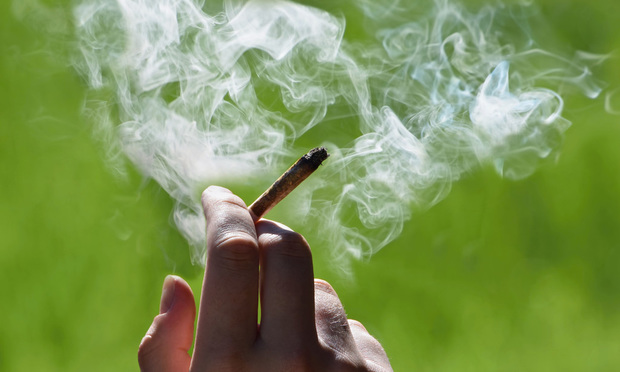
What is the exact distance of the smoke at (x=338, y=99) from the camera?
1.46m

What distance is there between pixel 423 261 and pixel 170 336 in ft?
2.48

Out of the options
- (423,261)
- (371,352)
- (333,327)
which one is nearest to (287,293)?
(333,327)

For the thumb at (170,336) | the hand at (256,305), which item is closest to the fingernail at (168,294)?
the thumb at (170,336)

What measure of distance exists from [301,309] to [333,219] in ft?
2.33

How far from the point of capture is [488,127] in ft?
4.84

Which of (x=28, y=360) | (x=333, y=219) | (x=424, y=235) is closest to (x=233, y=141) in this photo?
(x=333, y=219)

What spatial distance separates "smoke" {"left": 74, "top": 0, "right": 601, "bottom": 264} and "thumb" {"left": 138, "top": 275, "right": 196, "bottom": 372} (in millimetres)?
456

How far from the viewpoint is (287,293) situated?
A: 0.76m

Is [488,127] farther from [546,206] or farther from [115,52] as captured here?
[115,52]

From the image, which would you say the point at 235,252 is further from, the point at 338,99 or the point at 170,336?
the point at 338,99

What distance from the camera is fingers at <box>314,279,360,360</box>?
2.79 ft

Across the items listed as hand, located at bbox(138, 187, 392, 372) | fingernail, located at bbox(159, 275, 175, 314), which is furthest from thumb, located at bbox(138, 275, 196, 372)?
hand, located at bbox(138, 187, 392, 372)

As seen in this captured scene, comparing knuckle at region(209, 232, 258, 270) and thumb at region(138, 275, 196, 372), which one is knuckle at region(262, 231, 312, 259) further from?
thumb at region(138, 275, 196, 372)

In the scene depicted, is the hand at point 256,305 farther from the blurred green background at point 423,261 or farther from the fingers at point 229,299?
the blurred green background at point 423,261
